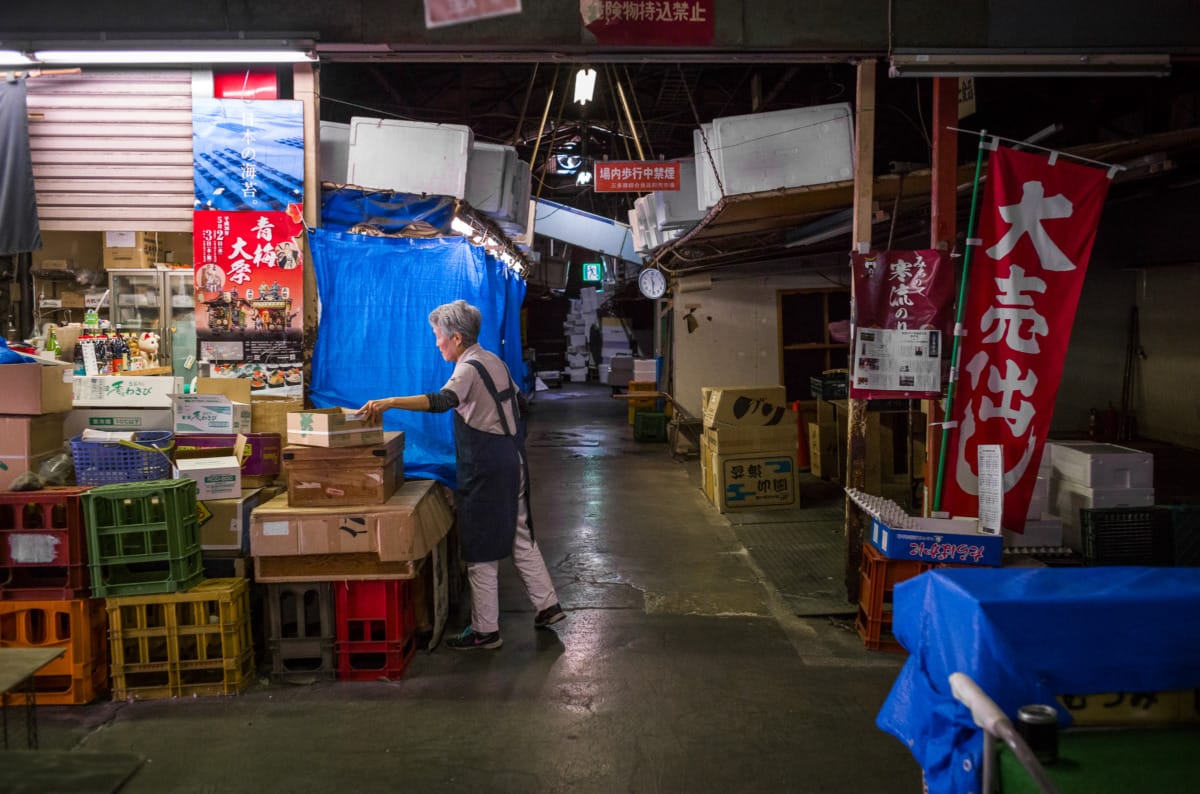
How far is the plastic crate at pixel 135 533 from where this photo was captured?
15.6 ft

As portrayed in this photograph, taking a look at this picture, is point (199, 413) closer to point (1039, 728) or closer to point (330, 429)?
point (330, 429)

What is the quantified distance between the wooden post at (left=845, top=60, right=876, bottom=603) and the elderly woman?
8.62ft

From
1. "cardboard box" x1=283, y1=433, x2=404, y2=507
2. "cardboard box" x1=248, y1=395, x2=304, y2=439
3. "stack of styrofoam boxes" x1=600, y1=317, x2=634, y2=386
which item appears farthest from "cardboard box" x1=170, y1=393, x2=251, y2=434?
"stack of styrofoam boxes" x1=600, y1=317, x2=634, y2=386

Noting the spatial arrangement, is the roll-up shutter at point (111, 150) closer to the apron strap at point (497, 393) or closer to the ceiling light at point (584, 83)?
the apron strap at point (497, 393)

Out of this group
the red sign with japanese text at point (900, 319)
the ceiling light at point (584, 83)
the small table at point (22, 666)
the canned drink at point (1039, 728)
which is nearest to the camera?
the canned drink at point (1039, 728)

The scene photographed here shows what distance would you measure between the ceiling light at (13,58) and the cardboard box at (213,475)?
305 cm

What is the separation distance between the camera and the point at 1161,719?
2.54 m

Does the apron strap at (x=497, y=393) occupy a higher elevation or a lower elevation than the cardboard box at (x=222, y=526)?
higher

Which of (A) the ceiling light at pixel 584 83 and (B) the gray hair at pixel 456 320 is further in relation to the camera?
(A) the ceiling light at pixel 584 83

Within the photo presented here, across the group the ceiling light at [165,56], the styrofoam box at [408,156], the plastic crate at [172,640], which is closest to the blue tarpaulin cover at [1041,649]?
the plastic crate at [172,640]

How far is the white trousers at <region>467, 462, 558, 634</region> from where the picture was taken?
5.66 meters

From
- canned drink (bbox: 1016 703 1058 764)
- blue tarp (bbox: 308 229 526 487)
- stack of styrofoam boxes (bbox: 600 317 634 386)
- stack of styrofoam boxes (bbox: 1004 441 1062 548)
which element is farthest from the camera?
stack of styrofoam boxes (bbox: 600 317 634 386)

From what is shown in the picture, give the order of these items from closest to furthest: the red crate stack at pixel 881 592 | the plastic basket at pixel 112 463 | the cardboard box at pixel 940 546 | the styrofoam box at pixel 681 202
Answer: the plastic basket at pixel 112 463 → the cardboard box at pixel 940 546 → the red crate stack at pixel 881 592 → the styrofoam box at pixel 681 202

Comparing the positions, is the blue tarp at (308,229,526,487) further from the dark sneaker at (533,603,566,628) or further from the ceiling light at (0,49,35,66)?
the ceiling light at (0,49,35,66)
